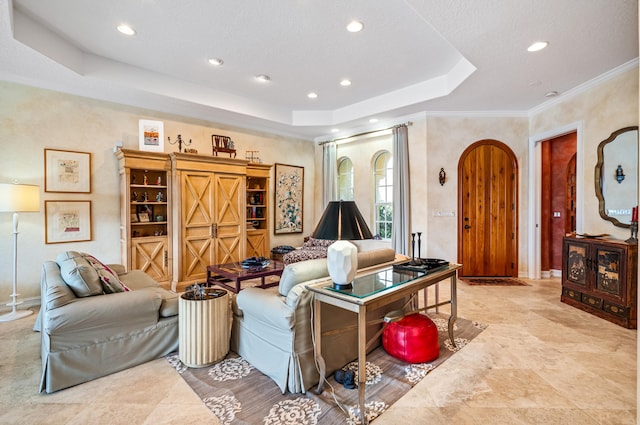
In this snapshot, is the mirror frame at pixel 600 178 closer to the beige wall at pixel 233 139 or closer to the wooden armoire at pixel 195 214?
the beige wall at pixel 233 139

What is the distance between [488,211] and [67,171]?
6476mm

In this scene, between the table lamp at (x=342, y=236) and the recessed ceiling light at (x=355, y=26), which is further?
the recessed ceiling light at (x=355, y=26)

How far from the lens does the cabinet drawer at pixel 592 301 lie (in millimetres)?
3479

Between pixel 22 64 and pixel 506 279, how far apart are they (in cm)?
727

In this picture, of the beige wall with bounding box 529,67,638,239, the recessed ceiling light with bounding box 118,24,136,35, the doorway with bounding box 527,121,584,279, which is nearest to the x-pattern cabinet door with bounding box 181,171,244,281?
the recessed ceiling light with bounding box 118,24,136,35

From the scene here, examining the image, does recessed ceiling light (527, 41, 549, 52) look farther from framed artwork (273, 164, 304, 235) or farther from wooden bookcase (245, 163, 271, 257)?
framed artwork (273, 164, 304, 235)

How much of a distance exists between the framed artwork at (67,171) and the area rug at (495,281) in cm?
598

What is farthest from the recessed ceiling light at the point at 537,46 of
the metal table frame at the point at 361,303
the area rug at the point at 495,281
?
the area rug at the point at 495,281

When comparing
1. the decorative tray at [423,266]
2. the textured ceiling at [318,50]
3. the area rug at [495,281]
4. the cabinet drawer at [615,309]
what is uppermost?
the textured ceiling at [318,50]

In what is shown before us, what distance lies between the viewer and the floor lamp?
3217 millimetres

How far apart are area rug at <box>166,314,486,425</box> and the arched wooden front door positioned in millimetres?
3106

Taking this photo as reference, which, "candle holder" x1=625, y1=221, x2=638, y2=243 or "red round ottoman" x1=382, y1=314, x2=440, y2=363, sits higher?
"candle holder" x1=625, y1=221, x2=638, y2=243

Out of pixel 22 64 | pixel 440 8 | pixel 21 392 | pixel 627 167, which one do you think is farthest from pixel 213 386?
pixel 627 167

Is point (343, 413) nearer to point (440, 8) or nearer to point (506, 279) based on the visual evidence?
point (440, 8)
